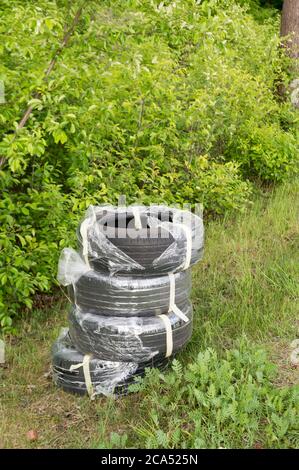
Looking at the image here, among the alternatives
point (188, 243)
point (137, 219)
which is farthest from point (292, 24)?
point (188, 243)

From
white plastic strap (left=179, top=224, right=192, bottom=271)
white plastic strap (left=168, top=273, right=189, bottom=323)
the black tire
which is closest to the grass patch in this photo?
white plastic strap (left=168, top=273, right=189, bottom=323)

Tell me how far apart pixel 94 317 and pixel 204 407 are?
906 millimetres

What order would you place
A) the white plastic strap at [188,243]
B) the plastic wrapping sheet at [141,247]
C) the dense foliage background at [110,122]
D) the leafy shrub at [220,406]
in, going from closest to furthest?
the leafy shrub at [220,406], the plastic wrapping sheet at [141,247], the white plastic strap at [188,243], the dense foliage background at [110,122]

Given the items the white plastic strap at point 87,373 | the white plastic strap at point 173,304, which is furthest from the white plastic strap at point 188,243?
the white plastic strap at point 87,373

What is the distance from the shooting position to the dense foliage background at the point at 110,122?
4.18m

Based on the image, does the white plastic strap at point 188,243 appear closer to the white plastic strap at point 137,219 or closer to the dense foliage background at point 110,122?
the white plastic strap at point 137,219

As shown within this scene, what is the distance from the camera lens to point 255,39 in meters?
8.38

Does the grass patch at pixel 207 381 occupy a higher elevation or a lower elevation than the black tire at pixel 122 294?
lower

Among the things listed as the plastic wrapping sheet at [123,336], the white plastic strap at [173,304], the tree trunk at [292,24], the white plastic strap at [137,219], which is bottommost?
the plastic wrapping sheet at [123,336]

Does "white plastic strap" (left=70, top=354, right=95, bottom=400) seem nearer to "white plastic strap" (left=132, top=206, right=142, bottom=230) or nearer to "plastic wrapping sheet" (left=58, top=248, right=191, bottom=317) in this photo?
"plastic wrapping sheet" (left=58, top=248, right=191, bottom=317)

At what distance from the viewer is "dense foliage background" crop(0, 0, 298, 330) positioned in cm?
418

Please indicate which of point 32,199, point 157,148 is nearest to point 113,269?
point 32,199

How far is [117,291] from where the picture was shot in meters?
3.70

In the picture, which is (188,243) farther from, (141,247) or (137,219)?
(137,219)
